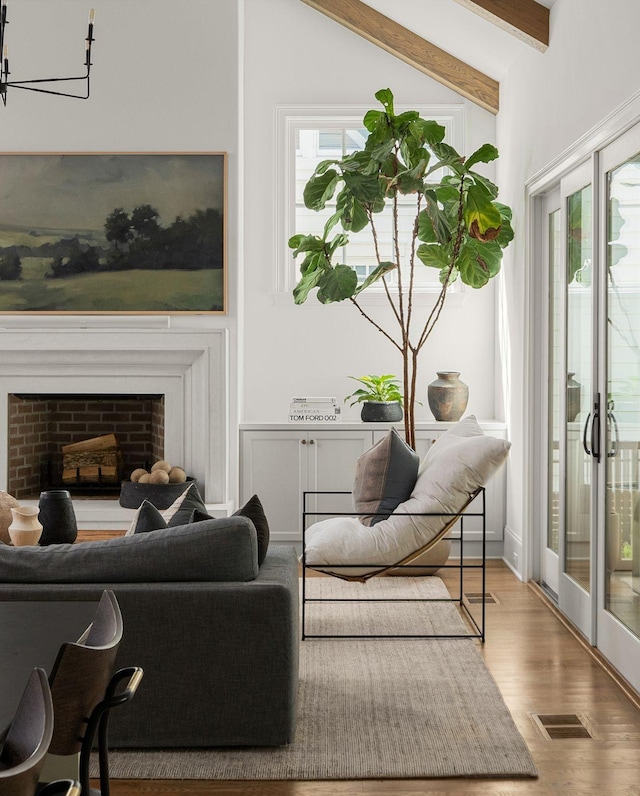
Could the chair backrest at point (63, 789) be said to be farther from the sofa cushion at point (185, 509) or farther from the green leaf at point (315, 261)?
the green leaf at point (315, 261)

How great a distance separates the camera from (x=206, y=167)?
562 cm

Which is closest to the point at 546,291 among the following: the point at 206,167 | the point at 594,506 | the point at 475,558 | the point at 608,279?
the point at 608,279

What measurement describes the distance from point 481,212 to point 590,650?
7.62 feet

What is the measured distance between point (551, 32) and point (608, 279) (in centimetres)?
160

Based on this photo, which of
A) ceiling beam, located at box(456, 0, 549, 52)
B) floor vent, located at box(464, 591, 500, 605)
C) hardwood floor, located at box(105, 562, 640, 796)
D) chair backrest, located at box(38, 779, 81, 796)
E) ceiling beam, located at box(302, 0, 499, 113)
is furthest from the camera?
ceiling beam, located at box(302, 0, 499, 113)

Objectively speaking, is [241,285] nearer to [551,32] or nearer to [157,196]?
[157,196]

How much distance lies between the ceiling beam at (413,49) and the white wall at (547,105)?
18 cm

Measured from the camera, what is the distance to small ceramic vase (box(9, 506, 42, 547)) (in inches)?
122

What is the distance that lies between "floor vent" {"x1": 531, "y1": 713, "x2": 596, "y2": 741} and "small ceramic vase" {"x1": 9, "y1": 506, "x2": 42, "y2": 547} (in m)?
1.89

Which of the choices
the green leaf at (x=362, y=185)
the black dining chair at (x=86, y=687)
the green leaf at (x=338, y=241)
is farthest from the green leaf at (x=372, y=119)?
the black dining chair at (x=86, y=687)

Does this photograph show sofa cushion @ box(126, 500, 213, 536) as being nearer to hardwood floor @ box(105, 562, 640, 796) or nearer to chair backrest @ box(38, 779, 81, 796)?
hardwood floor @ box(105, 562, 640, 796)

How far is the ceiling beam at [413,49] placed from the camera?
231 inches

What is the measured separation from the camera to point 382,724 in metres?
3.04

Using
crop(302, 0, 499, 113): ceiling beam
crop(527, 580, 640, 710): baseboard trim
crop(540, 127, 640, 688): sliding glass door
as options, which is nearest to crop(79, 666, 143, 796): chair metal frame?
crop(527, 580, 640, 710): baseboard trim
